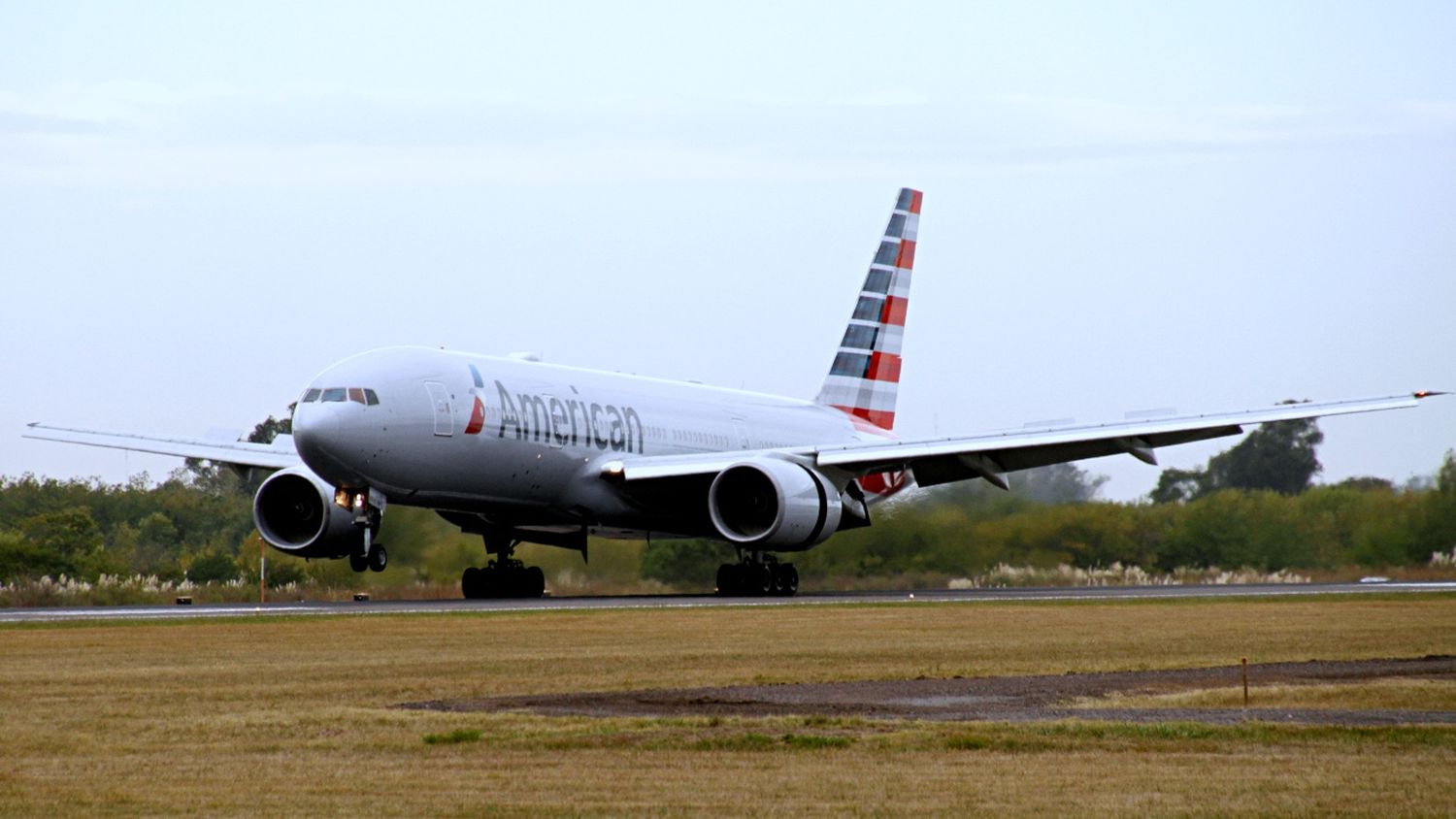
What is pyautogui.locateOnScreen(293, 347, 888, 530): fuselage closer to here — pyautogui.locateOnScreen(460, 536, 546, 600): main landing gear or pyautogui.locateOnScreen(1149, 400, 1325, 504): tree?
pyautogui.locateOnScreen(460, 536, 546, 600): main landing gear

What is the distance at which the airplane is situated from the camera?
32062 millimetres

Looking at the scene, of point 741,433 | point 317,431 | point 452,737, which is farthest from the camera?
point 741,433

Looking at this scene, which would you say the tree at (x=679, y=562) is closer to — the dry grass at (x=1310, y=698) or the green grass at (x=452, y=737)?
the dry grass at (x=1310, y=698)

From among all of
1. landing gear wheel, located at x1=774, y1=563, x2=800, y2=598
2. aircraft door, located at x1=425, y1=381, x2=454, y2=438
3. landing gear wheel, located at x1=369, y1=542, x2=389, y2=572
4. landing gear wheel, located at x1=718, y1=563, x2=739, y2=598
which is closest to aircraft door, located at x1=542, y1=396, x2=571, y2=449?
aircraft door, located at x1=425, y1=381, x2=454, y2=438

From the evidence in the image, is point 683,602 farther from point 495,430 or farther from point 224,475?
point 224,475

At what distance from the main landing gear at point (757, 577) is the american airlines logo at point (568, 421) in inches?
121

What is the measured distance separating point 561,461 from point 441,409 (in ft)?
11.1

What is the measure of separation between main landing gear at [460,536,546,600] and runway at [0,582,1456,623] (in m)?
1.54

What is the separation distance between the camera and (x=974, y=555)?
39781 mm

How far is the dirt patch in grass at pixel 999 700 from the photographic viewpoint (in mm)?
13922

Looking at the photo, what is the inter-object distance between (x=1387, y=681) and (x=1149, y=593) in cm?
1851

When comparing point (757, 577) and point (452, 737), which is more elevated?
point (757, 577)

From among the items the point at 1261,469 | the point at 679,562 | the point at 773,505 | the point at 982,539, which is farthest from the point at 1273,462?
the point at 773,505

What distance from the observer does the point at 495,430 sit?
110 feet
